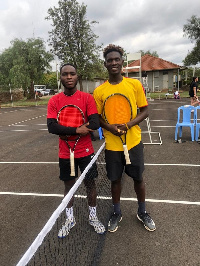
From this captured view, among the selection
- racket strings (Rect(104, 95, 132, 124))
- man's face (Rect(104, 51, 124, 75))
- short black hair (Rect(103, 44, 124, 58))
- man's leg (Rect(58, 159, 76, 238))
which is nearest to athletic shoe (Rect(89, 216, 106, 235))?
man's leg (Rect(58, 159, 76, 238))

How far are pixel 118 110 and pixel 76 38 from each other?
112 ft

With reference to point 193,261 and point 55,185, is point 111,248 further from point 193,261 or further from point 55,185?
point 55,185

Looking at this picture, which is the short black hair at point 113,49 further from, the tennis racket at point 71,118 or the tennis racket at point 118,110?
the tennis racket at point 71,118

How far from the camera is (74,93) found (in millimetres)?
2961

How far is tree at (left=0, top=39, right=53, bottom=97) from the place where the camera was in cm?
3503

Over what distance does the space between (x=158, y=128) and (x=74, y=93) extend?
8.58 metres

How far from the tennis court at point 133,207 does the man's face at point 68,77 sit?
2.08m

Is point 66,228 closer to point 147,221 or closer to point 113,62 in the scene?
point 147,221

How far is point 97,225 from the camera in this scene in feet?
10.7

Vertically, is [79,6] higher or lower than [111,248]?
higher

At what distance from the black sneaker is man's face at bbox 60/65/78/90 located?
6.50ft

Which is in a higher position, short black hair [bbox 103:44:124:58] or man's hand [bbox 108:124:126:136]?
short black hair [bbox 103:44:124:58]

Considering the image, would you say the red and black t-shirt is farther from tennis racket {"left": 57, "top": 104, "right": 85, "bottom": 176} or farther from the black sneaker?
the black sneaker

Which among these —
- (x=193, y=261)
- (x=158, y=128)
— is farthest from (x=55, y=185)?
(x=158, y=128)
